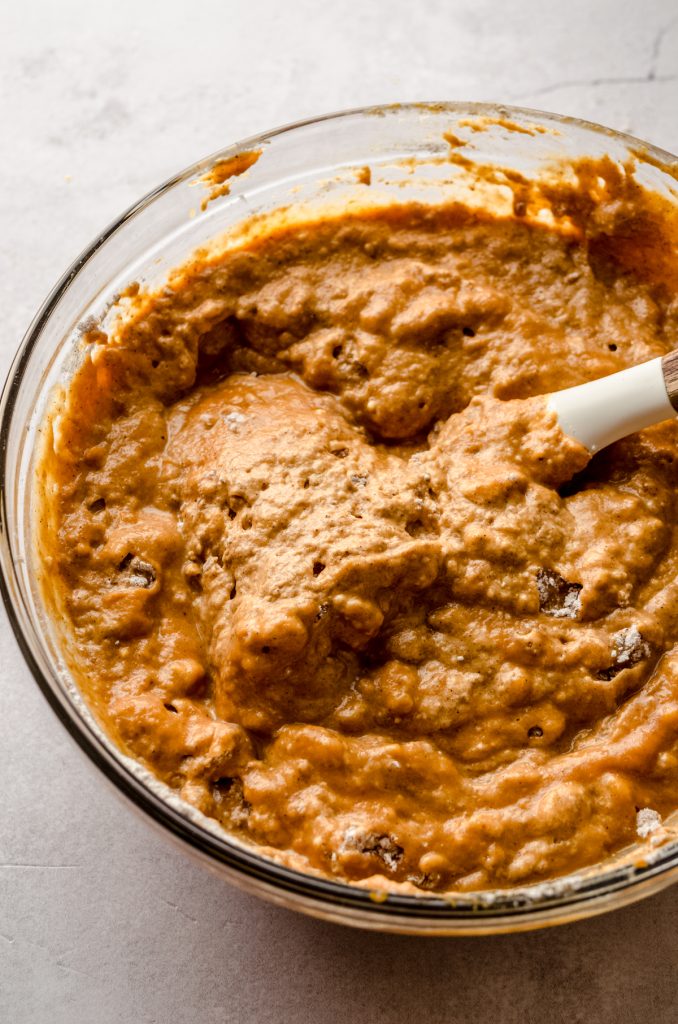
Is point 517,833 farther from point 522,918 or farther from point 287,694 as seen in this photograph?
point 287,694

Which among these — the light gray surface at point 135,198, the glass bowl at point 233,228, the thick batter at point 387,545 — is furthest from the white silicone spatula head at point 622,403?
the light gray surface at point 135,198

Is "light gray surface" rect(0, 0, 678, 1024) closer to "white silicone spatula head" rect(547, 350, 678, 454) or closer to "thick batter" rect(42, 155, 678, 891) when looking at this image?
"thick batter" rect(42, 155, 678, 891)

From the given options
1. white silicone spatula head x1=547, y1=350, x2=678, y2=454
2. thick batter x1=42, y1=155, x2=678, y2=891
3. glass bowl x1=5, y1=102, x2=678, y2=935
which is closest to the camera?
glass bowl x1=5, y1=102, x2=678, y2=935

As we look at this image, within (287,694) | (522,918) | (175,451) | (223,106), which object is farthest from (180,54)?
(522,918)

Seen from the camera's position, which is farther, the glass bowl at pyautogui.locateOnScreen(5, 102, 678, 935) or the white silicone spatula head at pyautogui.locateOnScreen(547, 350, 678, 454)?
the white silicone spatula head at pyautogui.locateOnScreen(547, 350, 678, 454)

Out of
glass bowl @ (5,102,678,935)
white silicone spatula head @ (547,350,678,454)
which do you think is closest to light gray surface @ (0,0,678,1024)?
glass bowl @ (5,102,678,935)

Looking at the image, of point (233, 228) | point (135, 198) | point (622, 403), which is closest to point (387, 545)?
point (622, 403)
